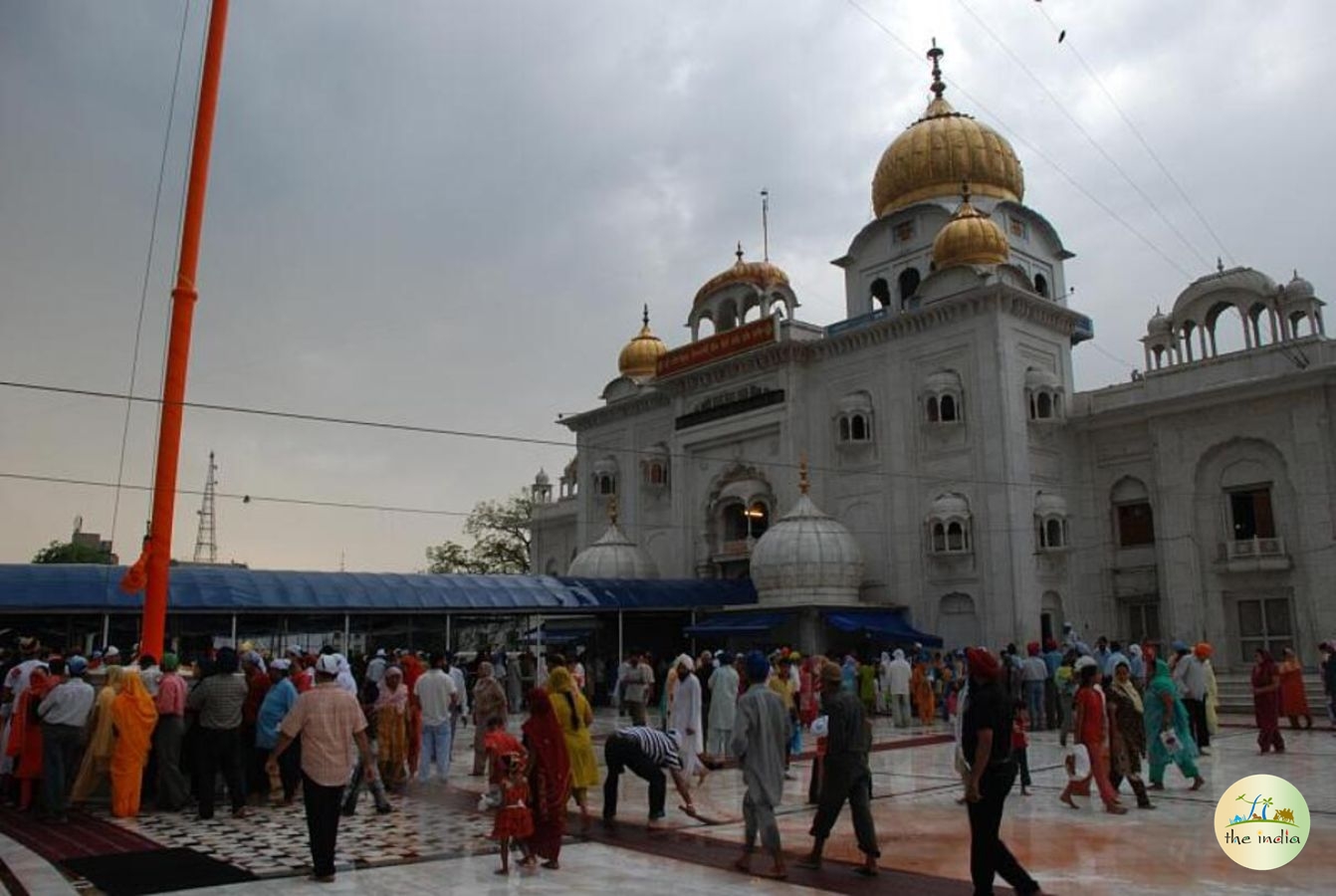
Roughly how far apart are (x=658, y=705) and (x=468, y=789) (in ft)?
44.5

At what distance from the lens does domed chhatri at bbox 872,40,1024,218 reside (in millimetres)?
31766

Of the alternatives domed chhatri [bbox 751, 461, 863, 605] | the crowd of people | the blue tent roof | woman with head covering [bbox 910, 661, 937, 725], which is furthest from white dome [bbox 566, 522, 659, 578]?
the crowd of people

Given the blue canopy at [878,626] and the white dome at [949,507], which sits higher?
the white dome at [949,507]

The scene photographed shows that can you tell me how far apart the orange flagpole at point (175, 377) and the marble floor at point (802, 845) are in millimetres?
2359

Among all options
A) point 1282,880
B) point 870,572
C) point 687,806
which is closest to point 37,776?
point 687,806

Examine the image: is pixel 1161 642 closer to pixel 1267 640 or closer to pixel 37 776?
pixel 1267 640

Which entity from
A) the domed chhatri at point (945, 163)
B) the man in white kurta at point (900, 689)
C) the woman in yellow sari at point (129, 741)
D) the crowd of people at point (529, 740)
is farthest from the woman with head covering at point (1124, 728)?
the domed chhatri at point (945, 163)

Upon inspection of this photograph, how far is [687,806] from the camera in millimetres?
9328

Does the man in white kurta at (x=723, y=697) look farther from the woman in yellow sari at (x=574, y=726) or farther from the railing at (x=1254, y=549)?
the railing at (x=1254, y=549)

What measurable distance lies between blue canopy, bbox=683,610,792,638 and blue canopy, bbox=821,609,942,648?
1234 mm

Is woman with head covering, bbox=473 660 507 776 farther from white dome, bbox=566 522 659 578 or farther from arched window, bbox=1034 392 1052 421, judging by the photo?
white dome, bbox=566 522 659 578

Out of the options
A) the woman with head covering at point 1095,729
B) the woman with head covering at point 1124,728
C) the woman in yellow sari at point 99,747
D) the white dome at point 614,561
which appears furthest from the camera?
the white dome at point 614,561

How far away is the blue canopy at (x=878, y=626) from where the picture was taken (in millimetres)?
24562

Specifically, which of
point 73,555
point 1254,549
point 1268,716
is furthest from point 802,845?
point 73,555
